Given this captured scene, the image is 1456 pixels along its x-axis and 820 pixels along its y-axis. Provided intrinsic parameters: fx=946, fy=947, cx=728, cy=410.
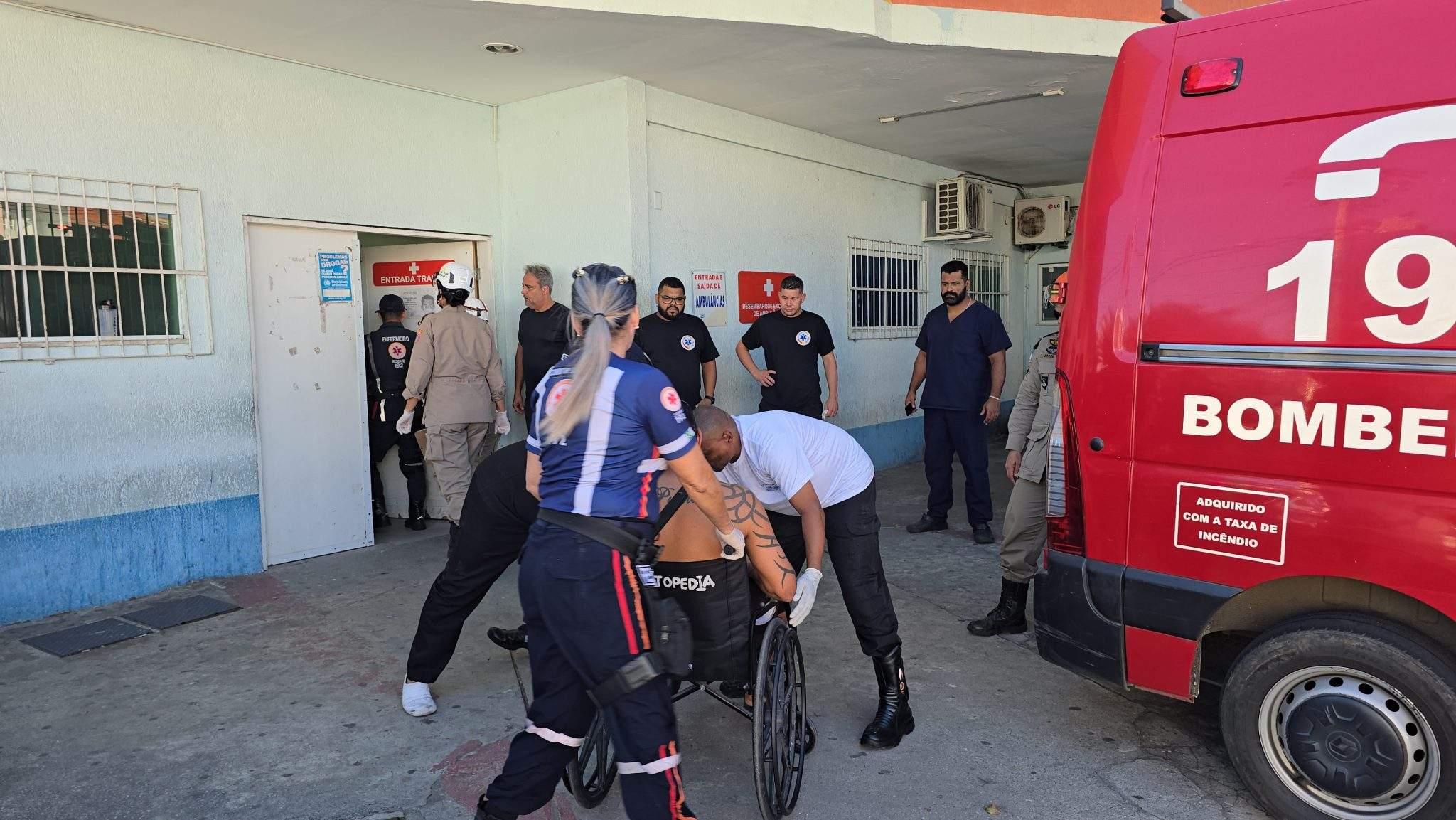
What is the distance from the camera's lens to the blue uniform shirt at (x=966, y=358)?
6820 mm

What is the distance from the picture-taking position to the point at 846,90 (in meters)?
7.03

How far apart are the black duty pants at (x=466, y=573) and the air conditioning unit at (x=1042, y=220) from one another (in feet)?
32.8

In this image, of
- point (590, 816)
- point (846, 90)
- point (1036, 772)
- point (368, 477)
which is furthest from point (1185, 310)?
point (368, 477)

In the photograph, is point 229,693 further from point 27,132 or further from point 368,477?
point 27,132

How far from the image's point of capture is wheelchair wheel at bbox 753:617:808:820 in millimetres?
2877

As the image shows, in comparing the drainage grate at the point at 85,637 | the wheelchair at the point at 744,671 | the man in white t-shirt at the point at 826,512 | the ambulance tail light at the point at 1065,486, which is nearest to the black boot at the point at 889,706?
the man in white t-shirt at the point at 826,512

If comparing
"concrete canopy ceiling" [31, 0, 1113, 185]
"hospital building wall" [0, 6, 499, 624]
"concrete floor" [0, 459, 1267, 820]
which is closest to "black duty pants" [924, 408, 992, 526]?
"concrete floor" [0, 459, 1267, 820]

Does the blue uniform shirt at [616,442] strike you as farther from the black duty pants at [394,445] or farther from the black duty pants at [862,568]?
the black duty pants at [394,445]

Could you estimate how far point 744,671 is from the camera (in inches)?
115

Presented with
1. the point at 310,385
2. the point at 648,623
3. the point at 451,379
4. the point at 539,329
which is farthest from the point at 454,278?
the point at 648,623

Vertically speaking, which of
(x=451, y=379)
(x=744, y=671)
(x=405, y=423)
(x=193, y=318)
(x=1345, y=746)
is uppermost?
(x=193, y=318)

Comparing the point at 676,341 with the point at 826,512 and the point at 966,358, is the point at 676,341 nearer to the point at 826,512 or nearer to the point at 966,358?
the point at 966,358

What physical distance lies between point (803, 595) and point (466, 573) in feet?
4.62

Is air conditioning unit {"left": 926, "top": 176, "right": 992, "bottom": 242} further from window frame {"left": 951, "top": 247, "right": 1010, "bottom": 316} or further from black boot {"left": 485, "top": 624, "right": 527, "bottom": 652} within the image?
black boot {"left": 485, "top": 624, "right": 527, "bottom": 652}
